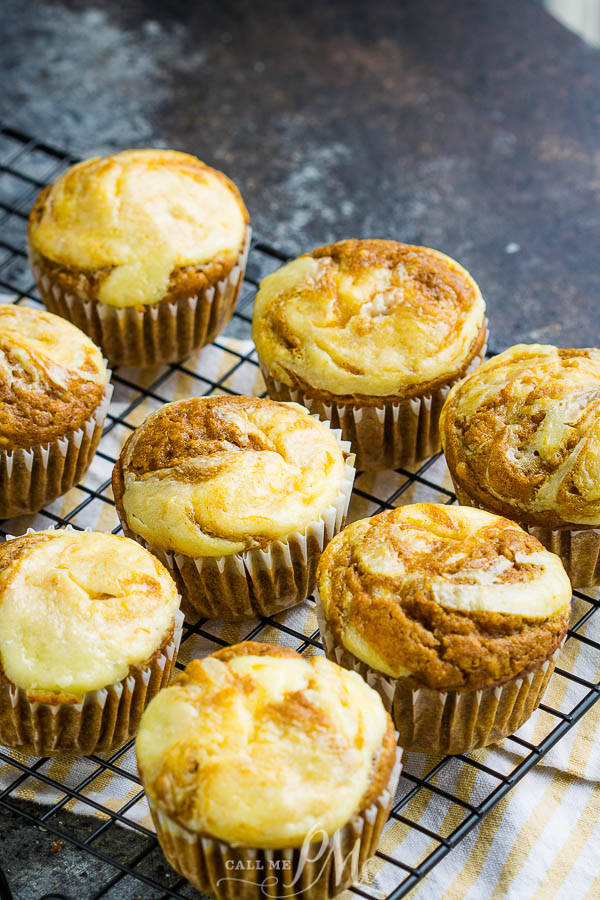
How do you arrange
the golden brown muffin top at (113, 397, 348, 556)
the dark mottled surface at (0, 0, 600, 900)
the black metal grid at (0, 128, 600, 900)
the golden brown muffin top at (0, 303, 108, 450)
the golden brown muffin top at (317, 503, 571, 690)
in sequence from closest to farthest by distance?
1. the golden brown muffin top at (317, 503, 571, 690)
2. the black metal grid at (0, 128, 600, 900)
3. the golden brown muffin top at (113, 397, 348, 556)
4. the golden brown muffin top at (0, 303, 108, 450)
5. the dark mottled surface at (0, 0, 600, 900)

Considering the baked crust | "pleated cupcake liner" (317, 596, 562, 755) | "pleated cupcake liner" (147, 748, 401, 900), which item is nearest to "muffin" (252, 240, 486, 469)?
the baked crust

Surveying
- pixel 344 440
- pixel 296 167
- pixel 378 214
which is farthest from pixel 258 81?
pixel 344 440

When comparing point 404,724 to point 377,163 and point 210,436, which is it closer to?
point 210,436

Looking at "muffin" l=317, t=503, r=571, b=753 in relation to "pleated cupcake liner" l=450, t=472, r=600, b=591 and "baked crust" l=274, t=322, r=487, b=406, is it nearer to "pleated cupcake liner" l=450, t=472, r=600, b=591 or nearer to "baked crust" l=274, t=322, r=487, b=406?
"pleated cupcake liner" l=450, t=472, r=600, b=591

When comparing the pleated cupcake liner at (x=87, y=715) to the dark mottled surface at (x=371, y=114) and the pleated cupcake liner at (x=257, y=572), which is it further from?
the dark mottled surface at (x=371, y=114)

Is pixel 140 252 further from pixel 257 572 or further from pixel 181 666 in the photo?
pixel 181 666

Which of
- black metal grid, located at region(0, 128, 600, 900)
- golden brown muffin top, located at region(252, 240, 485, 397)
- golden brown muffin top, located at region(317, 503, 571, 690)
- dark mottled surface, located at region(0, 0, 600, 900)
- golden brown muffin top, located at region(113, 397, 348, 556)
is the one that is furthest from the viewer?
dark mottled surface, located at region(0, 0, 600, 900)

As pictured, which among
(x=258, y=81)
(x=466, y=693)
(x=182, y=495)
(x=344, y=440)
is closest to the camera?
(x=466, y=693)
